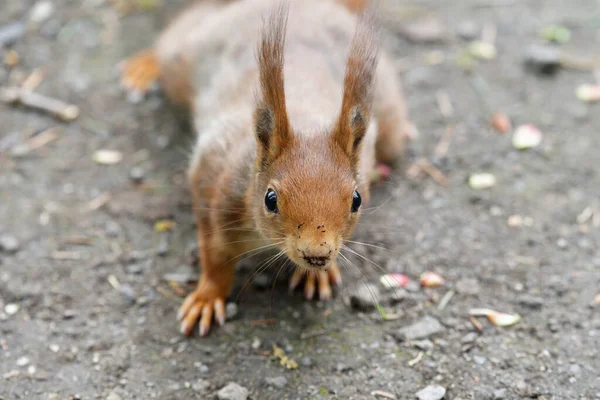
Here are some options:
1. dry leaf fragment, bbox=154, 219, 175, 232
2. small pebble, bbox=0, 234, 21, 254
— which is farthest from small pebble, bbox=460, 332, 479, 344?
small pebble, bbox=0, 234, 21, 254

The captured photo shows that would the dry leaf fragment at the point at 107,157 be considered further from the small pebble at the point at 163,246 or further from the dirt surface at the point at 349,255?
the small pebble at the point at 163,246

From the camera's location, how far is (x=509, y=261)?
329cm

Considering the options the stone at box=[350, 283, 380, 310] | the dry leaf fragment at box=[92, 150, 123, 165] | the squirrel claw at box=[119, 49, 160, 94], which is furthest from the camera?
the squirrel claw at box=[119, 49, 160, 94]

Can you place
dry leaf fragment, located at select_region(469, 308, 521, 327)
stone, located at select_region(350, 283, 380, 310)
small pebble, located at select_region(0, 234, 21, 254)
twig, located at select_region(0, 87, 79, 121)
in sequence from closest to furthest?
dry leaf fragment, located at select_region(469, 308, 521, 327) < stone, located at select_region(350, 283, 380, 310) < small pebble, located at select_region(0, 234, 21, 254) < twig, located at select_region(0, 87, 79, 121)

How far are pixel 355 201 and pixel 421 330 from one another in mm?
723

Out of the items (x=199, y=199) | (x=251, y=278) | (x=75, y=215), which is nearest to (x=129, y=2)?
(x=75, y=215)

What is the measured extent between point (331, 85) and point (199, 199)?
83 cm

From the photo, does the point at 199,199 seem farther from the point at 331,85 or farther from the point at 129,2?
the point at 129,2

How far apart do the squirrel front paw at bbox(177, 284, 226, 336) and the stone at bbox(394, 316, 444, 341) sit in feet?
2.55

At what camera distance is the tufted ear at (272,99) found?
98.0 inches

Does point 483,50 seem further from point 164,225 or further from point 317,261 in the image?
point 317,261

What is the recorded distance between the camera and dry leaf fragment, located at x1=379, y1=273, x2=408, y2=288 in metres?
3.17

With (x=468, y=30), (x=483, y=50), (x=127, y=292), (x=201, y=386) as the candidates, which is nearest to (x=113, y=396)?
(x=201, y=386)

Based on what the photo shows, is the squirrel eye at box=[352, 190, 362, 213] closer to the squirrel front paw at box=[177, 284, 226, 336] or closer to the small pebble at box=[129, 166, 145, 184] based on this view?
the squirrel front paw at box=[177, 284, 226, 336]
